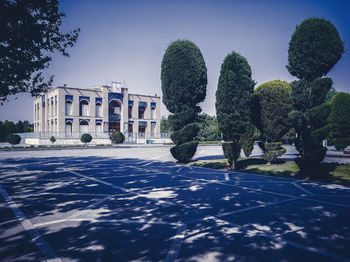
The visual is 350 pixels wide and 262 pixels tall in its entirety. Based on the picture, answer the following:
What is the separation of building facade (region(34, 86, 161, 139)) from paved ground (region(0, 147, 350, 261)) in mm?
41204

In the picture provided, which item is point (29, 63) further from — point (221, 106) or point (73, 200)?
point (221, 106)

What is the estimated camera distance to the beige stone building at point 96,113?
152 feet

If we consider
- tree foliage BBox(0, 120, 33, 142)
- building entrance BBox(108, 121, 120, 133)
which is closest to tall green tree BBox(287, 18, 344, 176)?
building entrance BBox(108, 121, 120, 133)

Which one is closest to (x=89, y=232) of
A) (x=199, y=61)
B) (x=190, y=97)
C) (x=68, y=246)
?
(x=68, y=246)

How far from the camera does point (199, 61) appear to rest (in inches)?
620

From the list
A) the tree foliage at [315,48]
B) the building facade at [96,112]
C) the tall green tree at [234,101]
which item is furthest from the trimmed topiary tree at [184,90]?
the building facade at [96,112]

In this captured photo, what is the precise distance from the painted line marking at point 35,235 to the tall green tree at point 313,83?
994 cm

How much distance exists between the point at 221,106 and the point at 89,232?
32.5 feet

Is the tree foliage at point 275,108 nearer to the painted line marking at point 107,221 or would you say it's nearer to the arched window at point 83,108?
the painted line marking at point 107,221

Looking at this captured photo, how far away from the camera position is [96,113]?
50531mm

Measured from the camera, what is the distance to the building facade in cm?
4659

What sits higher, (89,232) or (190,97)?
(190,97)

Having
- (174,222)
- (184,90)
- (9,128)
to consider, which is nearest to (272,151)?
(184,90)

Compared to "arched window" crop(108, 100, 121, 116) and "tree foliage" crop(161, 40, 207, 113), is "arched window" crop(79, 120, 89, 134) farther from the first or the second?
"tree foliage" crop(161, 40, 207, 113)
